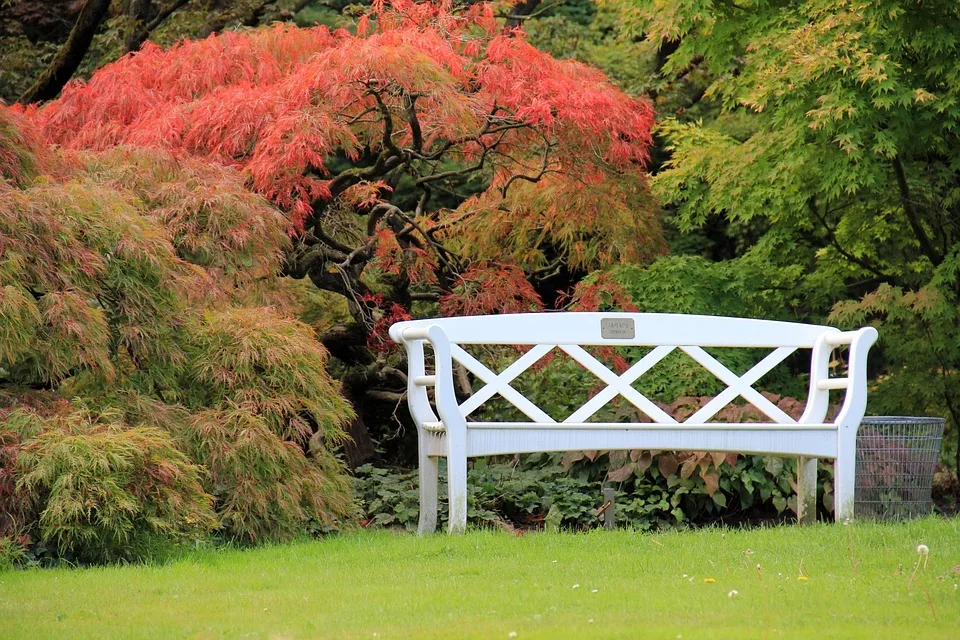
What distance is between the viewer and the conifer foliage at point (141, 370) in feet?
14.9

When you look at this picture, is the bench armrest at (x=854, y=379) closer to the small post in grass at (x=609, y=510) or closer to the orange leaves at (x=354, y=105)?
the small post in grass at (x=609, y=510)

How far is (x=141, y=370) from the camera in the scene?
17.5 ft

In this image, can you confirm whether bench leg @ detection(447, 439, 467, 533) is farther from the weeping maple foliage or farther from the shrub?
the weeping maple foliage

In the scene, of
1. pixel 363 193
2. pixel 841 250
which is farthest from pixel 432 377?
pixel 841 250

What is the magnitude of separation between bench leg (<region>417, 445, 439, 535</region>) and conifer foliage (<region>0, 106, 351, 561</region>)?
450mm

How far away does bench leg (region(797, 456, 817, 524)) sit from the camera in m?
5.61

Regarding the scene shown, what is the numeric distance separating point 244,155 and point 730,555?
4042mm

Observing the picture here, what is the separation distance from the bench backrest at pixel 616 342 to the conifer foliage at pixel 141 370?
708 mm

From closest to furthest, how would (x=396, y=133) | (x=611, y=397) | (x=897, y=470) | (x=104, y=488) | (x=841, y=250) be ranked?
(x=104, y=488) < (x=611, y=397) < (x=897, y=470) < (x=396, y=133) < (x=841, y=250)

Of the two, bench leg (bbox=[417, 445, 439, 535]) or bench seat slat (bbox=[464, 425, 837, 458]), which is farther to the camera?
bench leg (bbox=[417, 445, 439, 535])

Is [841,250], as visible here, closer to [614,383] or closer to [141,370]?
[614,383]

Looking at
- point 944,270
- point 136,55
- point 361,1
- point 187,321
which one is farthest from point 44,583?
point 361,1

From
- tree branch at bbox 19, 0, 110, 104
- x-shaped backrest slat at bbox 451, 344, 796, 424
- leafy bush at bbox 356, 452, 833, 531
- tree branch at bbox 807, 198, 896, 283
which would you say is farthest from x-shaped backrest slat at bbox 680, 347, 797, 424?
tree branch at bbox 19, 0, 110, 104

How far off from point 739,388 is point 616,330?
689 mm
